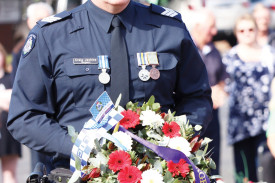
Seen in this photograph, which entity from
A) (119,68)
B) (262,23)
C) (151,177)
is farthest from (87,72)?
(262,23)

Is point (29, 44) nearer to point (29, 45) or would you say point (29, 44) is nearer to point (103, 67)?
point (29, 45)

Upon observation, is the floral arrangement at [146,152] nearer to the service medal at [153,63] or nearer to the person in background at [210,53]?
the service medal at [153,63]

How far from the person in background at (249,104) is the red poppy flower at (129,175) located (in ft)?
15.1

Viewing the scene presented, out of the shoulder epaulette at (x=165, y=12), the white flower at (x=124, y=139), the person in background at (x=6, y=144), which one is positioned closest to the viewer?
the white flower at (x=124, y=139)

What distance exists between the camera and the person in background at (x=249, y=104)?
7.56 m

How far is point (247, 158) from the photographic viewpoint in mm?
7633

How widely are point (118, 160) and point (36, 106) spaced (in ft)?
2.05

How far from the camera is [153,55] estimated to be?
11.8ft

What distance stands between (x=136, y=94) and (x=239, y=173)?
4.41 metres

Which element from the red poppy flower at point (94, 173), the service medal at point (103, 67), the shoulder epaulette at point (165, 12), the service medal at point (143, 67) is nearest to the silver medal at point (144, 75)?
the service medal at point (143, 67)

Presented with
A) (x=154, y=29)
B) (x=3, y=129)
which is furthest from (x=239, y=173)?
(x=154, y=29)

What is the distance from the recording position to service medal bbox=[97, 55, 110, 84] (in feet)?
11.4

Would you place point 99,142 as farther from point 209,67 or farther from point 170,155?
point 209,67

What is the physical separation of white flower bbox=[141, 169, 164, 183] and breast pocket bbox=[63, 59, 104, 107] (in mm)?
581
